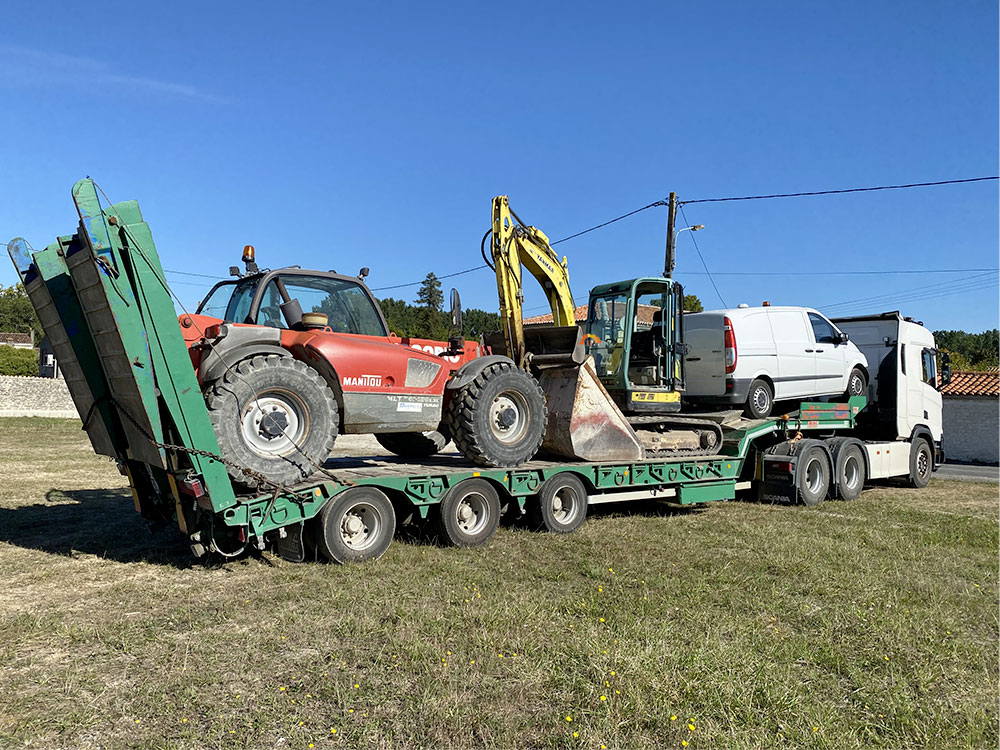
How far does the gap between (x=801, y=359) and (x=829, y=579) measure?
575cm

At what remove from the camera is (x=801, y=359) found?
39.1 ft

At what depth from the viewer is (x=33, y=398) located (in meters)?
30.2

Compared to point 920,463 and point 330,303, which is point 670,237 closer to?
point 920,463

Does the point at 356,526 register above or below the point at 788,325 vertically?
below

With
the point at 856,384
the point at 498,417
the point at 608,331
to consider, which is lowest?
the point at 498,417

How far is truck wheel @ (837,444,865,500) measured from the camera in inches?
488

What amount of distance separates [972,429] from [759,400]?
19.3 metres

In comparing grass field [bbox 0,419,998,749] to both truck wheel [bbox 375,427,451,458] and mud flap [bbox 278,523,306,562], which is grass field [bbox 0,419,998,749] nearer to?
mud flap [bbox 278,523,306,562]

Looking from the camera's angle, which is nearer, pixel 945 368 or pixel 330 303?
pixel 330 303

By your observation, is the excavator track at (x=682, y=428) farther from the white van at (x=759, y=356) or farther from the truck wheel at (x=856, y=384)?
the truck wheel at (x=856, y=384)

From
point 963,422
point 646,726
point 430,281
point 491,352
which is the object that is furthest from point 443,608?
point 430,281

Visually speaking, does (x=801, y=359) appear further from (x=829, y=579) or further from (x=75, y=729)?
(x=75, y=729)

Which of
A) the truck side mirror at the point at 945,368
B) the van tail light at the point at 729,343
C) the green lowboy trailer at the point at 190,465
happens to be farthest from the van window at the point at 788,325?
the truck side mirror at the point at 945,368

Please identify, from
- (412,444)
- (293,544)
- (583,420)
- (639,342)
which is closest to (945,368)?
(639,342)
